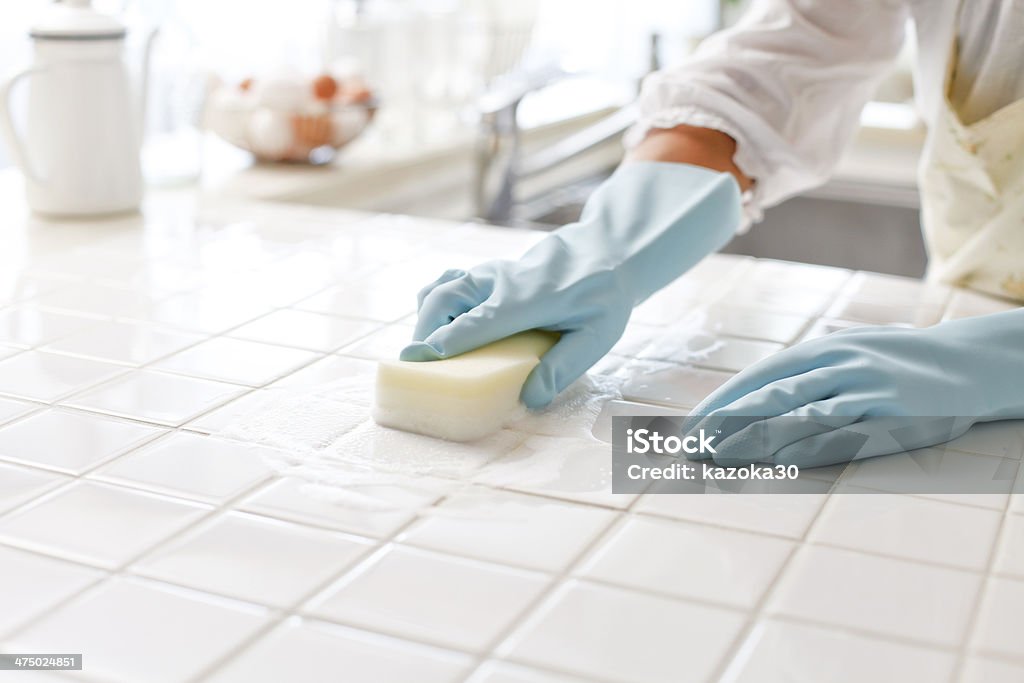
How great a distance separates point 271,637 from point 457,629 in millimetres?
86

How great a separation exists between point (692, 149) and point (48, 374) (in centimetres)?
58

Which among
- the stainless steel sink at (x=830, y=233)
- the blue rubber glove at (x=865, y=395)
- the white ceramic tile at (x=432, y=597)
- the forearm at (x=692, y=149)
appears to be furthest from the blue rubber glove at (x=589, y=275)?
the stainless steel sink at (x=830, y=233)

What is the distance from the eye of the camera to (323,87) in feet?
5.59

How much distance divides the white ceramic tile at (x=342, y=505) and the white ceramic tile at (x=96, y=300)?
15.4 inches

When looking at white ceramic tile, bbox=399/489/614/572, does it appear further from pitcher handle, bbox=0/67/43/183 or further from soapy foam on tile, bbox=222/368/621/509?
pitcher handle, bbox=0/67/43/183

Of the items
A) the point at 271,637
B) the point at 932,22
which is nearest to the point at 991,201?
the point at 932,22

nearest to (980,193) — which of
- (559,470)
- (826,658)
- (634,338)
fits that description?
(634,338)

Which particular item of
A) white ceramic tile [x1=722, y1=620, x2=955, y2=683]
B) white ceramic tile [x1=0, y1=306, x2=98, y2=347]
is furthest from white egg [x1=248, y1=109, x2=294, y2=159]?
white ceramic tile [x1=722, y1=620, x2=955, y2=683]

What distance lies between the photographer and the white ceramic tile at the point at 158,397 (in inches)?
31.2

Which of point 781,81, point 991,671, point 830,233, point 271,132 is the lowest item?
point 830,233

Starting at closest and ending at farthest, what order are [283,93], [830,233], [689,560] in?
[689,560] → [283,93] → [830,233]

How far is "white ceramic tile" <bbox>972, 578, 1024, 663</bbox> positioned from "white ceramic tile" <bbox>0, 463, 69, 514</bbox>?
19.9 inches

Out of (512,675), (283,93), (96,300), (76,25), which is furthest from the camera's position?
(283,93)

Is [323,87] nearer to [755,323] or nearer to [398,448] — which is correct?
[755,323]
